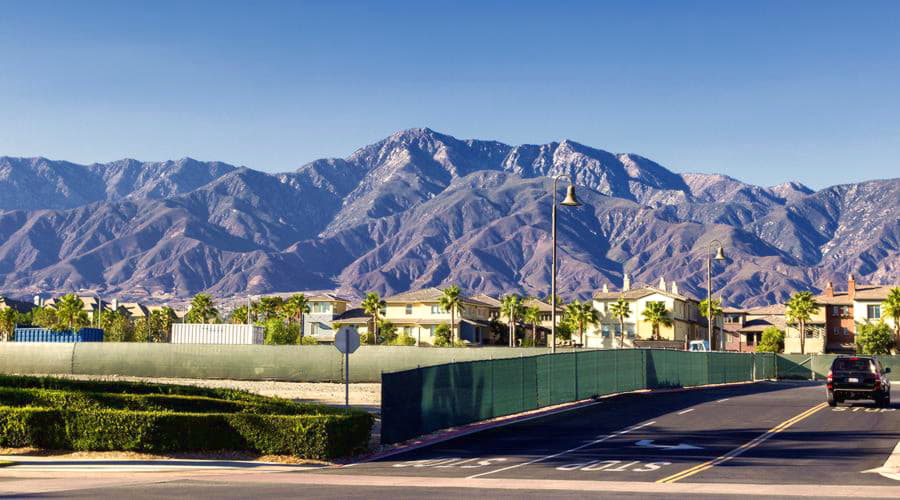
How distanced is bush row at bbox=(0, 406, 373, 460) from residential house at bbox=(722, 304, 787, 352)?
147 metres

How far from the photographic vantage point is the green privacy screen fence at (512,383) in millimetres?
30438

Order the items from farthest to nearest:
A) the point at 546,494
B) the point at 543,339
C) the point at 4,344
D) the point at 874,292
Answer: the point at 543,339, the point at 874,292, the point at 4,344, the point at 546,494

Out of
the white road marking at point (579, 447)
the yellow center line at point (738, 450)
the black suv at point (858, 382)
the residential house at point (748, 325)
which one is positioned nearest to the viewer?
the yellow center line at point (738, 450)

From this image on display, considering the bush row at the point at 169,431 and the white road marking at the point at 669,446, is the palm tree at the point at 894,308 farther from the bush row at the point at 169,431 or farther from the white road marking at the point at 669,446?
the bush row at the point at 169,431

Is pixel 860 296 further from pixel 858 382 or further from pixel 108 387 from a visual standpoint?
pixel 108 387

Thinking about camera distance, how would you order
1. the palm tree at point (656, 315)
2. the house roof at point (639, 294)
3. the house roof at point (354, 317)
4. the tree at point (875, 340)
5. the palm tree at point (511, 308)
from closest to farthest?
the tree at point (875, 340) → the palm tree at point (656, 315) → the house roof at point (639, 294) → the palm tree at point (511, 308) → the house roof at point (354, 317)

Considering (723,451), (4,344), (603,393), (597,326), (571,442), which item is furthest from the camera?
(597,326)

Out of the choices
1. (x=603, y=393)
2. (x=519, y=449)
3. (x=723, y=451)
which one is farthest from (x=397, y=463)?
(x=603, y=393)

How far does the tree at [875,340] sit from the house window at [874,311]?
8698 mm

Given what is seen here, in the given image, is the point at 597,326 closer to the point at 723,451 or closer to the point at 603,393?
the point at 603,393

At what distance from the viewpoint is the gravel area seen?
48.6 meters

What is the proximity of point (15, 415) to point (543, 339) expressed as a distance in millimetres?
158103

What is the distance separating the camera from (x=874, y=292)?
14588 centimetres

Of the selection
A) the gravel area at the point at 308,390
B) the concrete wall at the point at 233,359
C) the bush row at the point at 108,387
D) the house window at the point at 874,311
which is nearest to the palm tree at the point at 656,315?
the house window at the point at 874,311
